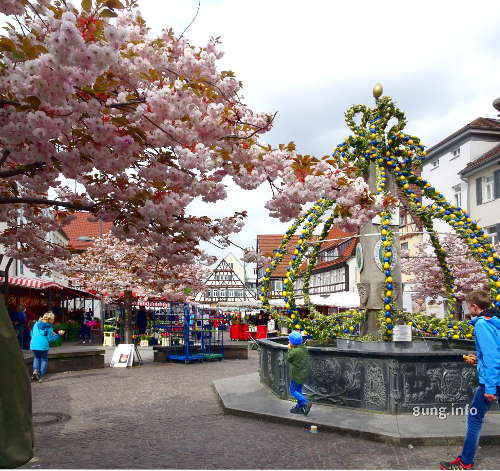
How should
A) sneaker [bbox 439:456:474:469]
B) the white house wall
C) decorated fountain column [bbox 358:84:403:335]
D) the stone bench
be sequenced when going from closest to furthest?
sneaker [bbox 439:456:474:469] < decorated fountain column [bbox 358:84:403:335] < the stone bench < the white house wall

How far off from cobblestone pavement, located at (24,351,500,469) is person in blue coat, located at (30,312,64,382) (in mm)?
2459

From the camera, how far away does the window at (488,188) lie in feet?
111

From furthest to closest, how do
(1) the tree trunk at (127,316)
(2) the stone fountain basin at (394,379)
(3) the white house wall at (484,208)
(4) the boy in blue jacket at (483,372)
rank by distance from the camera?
(3) the white house wall at (484,208), (1) the tree trunk at (127,316), (2) the stone fountain basin at (394,379), (4) the boy in blue jacket at (483,372)

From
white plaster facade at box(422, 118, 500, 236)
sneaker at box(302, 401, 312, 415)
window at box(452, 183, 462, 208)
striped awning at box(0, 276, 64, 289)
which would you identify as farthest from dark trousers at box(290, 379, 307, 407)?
window at box(452, 183, 462, 208)

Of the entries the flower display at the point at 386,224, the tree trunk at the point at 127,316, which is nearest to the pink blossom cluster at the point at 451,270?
the tree trunk at the point at 127,316

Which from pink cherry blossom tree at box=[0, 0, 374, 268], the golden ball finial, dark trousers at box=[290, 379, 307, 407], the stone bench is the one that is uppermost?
the golden ball finial

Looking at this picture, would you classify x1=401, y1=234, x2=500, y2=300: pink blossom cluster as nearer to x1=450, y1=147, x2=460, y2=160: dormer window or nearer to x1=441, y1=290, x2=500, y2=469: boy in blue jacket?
x1=450, y1=147, x2=460, y2=160: dormer window

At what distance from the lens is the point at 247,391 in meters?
11.4

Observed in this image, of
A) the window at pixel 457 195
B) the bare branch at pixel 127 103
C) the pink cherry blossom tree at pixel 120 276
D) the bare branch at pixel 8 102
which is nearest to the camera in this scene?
the bare branch at pixel 8 102

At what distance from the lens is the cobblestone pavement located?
6.52 m

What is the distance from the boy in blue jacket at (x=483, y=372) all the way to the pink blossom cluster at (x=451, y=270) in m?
23.1

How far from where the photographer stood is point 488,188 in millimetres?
34312

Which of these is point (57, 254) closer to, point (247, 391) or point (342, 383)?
point (247, 391)

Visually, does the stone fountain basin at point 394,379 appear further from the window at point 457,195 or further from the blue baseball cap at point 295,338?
the window at point 457,195
